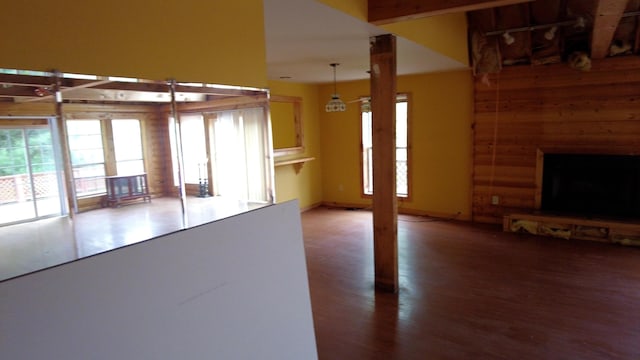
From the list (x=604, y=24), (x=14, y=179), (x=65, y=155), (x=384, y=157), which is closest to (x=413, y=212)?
(x=384, y=157)

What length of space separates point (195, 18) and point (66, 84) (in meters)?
0.61

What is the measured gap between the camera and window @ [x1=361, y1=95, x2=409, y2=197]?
6.79 m

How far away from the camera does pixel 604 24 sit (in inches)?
156

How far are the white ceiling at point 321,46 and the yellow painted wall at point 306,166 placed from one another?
0.76m

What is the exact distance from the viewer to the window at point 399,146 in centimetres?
679

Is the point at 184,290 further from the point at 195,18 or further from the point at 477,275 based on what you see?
the point at 477,275

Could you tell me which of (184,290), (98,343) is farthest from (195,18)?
(98,343)

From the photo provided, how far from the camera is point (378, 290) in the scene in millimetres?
3844

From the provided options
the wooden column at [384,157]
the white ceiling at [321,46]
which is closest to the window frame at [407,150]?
the white ceiling at [321,46]

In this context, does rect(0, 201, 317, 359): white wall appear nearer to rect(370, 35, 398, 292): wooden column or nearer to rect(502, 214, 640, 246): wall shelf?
rect(370, 35, 398, 292): wooden column

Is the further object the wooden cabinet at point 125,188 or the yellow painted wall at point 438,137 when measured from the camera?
the yellow painted wall at point 438,137

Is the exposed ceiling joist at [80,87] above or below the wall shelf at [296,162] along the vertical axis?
above

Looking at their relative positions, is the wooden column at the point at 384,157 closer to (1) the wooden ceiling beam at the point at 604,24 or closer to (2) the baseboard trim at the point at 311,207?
(1) the wooden ceiling beam at the point at 604,24

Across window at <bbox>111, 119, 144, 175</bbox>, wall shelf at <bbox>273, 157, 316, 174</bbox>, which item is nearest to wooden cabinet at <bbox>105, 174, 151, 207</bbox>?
window at <bbox>111, 119, 144, 175</bbox>
